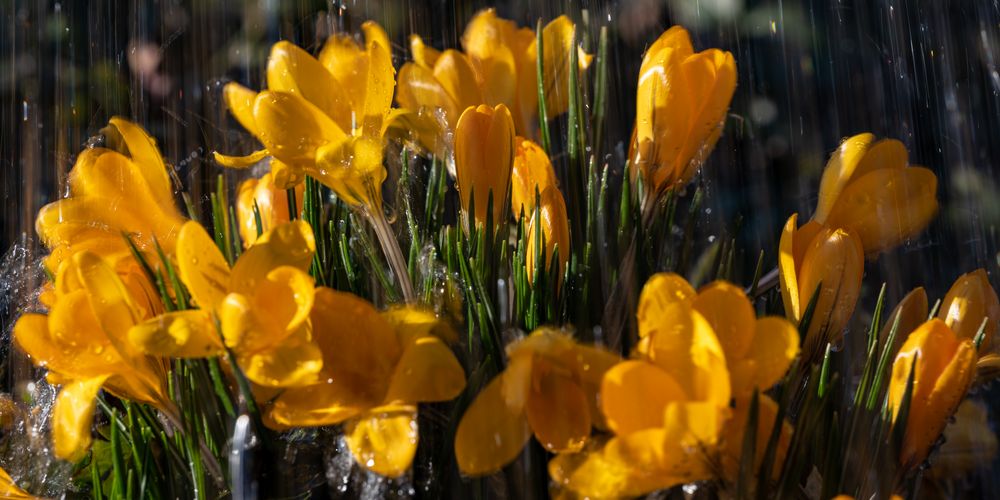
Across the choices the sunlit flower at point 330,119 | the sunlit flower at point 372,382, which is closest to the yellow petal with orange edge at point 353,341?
the sunlit flower at point 372,382

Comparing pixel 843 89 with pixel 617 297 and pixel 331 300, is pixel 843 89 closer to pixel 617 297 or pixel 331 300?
pixel 617 297

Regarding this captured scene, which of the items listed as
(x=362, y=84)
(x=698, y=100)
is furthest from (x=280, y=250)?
(x=698, y=100)

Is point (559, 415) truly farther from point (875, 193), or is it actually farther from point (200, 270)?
point (875, 193)

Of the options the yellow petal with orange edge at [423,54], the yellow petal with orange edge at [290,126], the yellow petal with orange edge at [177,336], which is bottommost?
the yellow petal with orange edge at [177,336]

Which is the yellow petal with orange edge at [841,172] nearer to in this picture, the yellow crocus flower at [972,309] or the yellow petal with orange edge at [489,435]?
the yellow crocus flower at [972,309]

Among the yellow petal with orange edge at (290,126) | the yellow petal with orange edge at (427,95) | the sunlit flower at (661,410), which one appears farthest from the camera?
the yellow petal with orange edge at (427,95)

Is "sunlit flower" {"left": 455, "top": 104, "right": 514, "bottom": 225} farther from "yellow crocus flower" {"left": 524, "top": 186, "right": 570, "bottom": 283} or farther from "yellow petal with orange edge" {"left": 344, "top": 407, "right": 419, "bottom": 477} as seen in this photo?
"yellow petal with orange edge" {"left": 344, "top": 407, "right": 419, "bottom": 477}

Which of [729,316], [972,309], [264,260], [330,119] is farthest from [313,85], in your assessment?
[972,309]
